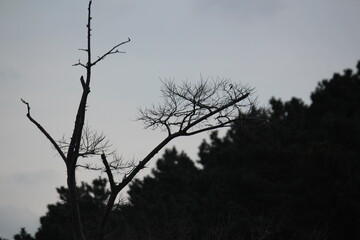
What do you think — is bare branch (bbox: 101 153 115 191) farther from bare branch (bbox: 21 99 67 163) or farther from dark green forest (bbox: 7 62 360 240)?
dark green forest (bbox: 7 62 360 240)

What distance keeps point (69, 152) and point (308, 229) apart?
12.3m

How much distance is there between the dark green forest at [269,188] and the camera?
18.4 meters

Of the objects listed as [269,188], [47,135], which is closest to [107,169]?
[47,135]

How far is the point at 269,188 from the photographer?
22047 millimetres

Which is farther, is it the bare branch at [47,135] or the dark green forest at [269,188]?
the dark green forest at [269,188]

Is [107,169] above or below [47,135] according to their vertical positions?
below

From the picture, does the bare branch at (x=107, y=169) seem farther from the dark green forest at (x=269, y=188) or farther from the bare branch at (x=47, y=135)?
the dark green forest at (x=269, y=188)

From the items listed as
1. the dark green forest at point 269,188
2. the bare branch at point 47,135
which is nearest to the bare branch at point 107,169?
the bare branch at point 47,135

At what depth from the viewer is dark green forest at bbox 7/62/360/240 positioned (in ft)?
60.4

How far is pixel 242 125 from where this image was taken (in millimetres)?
8703

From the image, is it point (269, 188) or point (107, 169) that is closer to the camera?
point (107, 169)

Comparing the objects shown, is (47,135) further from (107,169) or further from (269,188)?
(269,188)

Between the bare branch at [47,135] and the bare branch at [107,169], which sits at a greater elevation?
the bare branch at [47,135]

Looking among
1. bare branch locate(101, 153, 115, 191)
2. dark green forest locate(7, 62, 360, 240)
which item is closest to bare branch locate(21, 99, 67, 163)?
bare branch locate(101, 153, 115, 191)
